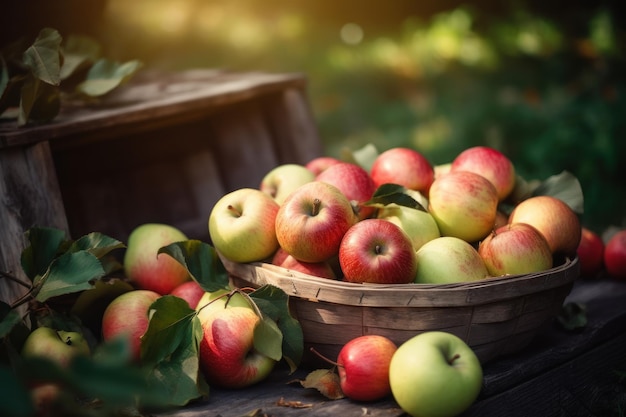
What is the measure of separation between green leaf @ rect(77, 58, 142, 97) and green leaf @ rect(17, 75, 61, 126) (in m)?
0.32

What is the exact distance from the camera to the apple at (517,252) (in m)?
1.74

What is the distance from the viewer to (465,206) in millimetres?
1902

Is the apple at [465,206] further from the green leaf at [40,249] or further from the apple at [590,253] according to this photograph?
the green leaf at [40,249]

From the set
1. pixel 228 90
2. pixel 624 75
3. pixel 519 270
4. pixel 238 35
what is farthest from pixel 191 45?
pixel 519 270

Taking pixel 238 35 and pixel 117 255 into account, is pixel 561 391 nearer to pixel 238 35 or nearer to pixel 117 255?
pixel 117 255

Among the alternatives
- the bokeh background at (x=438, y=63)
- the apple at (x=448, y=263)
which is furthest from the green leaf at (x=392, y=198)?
the bokeh background at (x=438, y=63)

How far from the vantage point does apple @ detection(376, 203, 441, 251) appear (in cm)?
187

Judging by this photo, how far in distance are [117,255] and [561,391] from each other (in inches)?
60.7

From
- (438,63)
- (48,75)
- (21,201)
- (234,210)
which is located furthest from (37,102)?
(438,63)

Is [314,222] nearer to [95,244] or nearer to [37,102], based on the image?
[95,244]

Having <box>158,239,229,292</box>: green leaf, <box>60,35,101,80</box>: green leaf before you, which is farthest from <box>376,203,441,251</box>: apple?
<box>60,35,101,80</box>: green leaf

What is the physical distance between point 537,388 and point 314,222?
0.72 meters

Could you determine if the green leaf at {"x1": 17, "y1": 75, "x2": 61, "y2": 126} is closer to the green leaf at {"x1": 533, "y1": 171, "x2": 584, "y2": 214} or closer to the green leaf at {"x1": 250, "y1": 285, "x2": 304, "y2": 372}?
the green leaf at {"x1": 250, "y1": 285, "x2": 304, "y2": 372}

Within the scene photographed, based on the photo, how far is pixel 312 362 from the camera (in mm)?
1822
